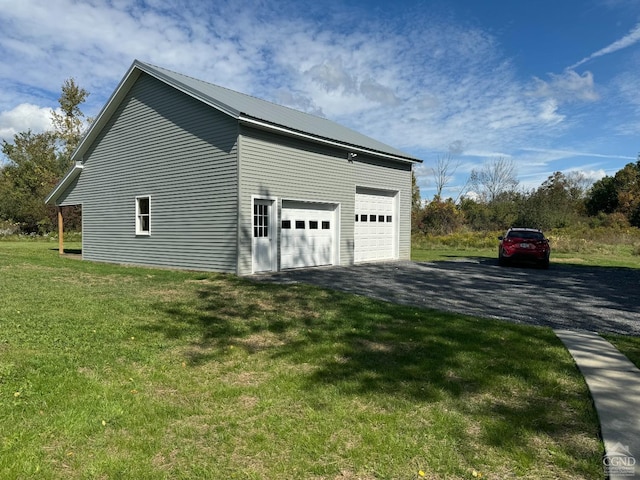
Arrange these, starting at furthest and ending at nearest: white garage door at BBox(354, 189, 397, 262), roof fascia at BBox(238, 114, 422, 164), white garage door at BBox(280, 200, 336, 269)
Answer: white garage door at BBox(354, 189, 397, 262)
white garage door at BBox(280, 200, 336, 269)
roof fascia at BBox(238, 114, 422, 164)

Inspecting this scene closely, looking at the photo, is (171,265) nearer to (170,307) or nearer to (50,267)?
(50,267)

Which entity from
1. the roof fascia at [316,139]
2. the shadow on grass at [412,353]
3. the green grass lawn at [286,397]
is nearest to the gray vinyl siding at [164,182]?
the roof fascia at [316,139]

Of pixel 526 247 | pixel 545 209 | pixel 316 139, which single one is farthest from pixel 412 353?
pixel 545 209

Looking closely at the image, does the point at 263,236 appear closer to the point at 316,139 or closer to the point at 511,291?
the point at 316,139

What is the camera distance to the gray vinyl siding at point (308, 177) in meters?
12.1

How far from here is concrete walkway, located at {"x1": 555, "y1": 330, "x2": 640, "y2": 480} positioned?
2848 millimetres

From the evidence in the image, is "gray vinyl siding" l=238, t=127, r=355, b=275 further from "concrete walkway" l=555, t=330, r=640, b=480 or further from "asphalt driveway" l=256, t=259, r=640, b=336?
"concrete walkway" l=555, t=330, r=640, b=480

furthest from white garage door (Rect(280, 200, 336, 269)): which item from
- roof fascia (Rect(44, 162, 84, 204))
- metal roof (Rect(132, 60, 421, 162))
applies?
roof fascia (Rect(44, 162, 84, 204))

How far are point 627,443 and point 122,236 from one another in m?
15.8

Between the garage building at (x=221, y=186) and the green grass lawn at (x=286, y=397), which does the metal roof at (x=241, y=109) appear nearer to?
the garage building at (x=221, y=186)

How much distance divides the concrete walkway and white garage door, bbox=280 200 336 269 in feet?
28.8

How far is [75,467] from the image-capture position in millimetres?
2775

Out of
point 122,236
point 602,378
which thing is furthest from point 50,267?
point 602,378

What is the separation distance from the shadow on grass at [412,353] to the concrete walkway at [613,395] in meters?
0.13
